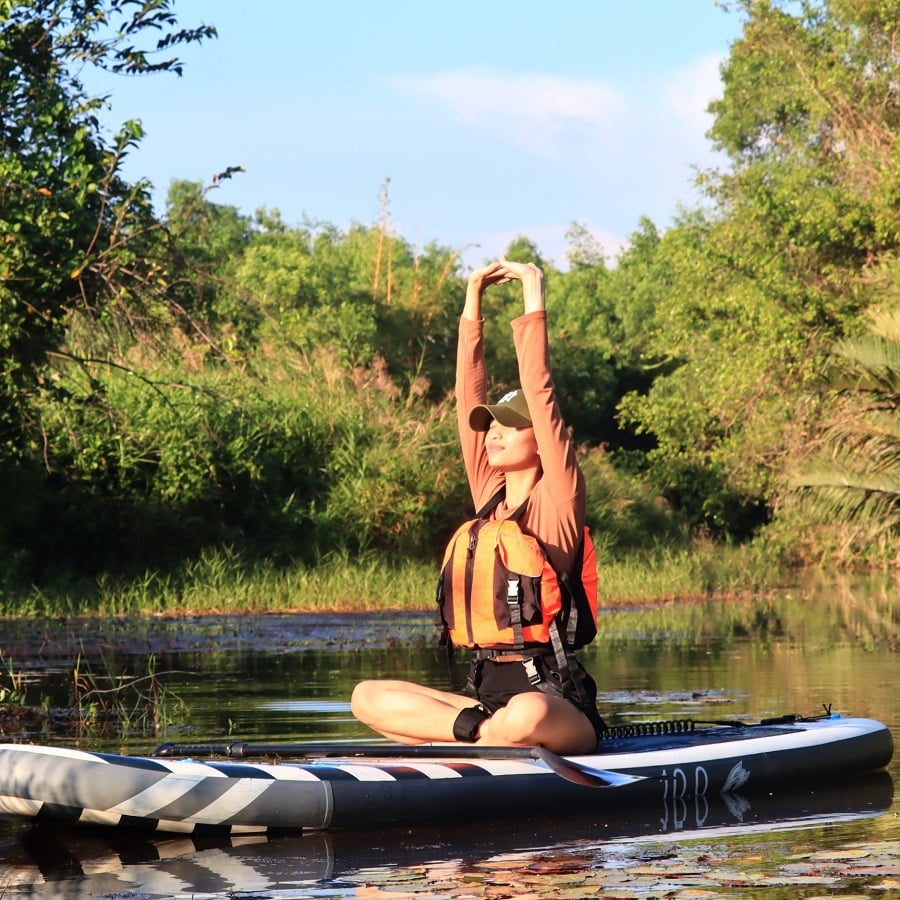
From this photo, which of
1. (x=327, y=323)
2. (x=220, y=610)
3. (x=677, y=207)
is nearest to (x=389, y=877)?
(x=220, y=610)

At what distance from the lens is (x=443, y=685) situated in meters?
11.3

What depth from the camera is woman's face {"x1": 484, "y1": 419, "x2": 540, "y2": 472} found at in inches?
262

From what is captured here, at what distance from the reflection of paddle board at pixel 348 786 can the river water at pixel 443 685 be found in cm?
8

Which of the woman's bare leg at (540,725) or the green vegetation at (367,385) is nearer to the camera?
the woman's bare leg at (540,725)

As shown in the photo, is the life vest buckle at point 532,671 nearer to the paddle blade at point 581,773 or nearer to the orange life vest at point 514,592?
the orange life vest at point 514,592

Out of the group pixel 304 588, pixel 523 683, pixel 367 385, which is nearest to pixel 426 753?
pixel 523 683

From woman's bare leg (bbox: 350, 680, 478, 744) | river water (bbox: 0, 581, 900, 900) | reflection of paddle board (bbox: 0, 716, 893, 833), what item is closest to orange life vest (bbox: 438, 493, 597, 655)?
woman's bare leg (bbox: 350, 680, 478, 744)

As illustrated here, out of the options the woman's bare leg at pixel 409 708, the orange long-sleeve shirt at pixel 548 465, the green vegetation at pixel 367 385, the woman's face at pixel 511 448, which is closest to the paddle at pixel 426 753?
the woman's bare leg at pixel 409 708

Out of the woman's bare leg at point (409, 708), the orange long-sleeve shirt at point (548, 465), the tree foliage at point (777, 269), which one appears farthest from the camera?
the tree foliage at point (777, 269)

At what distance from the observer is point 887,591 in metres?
22.1

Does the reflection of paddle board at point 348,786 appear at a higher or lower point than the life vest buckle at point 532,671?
lower

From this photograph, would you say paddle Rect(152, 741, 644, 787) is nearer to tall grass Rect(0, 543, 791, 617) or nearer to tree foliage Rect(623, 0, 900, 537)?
tall grass Rect(0, 543, 791, 617)

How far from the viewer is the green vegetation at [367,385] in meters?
17.3

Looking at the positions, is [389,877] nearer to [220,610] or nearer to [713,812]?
[713,812]
